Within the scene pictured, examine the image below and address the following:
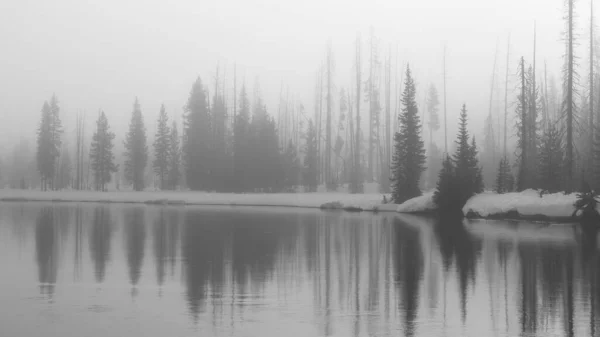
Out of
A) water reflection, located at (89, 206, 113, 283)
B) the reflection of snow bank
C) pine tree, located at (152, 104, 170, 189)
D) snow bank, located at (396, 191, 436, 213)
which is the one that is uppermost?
pine tree, located at (152, 104, 170, 189)

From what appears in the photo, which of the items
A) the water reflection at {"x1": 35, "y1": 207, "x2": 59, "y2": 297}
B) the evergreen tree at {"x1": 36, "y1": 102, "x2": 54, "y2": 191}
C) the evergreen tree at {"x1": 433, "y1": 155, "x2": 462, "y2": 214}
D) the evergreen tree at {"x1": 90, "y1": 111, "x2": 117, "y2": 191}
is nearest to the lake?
the water reflection at {"x1": 35, "y1": 207, "x2": 59, "y2": 297}

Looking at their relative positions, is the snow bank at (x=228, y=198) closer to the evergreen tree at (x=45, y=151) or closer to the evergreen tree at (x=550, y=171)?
the evergreen tree at (x=45, y=151)

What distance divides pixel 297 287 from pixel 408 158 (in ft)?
136

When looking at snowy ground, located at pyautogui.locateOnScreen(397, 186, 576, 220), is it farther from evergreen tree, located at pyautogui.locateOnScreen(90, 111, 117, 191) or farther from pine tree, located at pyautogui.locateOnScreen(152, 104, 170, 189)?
evergreen tree, located at pyautogui.locateOnScreen(90, 111, 117, 191)

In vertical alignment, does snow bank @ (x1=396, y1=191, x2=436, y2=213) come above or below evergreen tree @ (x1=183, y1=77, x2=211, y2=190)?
below

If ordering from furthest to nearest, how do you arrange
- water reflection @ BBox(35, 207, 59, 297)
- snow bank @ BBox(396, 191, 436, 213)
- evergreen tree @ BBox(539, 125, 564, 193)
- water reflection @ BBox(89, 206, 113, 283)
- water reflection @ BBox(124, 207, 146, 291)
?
snow bank @ BBox(396, 191, 436, 213) → evergreen tree @ BBox(539, 125, 564, 193) → water reflection @ BBox(89, 206, 113, 283) → water reflection @ BBox(124, 207, 146, 291) → water reflection @ BBox(35, 207, 59, 297)

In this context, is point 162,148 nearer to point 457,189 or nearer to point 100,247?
point 457,189

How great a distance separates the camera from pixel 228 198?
6281 cm

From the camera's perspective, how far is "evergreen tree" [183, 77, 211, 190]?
77.2m

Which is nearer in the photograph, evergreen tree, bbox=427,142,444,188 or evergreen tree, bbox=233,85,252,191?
evergreen tree, bbox=233,85,252,191

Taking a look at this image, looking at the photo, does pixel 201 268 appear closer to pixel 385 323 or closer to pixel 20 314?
pixel 20 314

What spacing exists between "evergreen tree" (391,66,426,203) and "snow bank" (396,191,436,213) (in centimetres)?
404

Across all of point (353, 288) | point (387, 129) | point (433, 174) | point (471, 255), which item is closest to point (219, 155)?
point (387, 129)

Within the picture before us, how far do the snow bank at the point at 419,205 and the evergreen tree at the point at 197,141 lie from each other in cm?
3603
